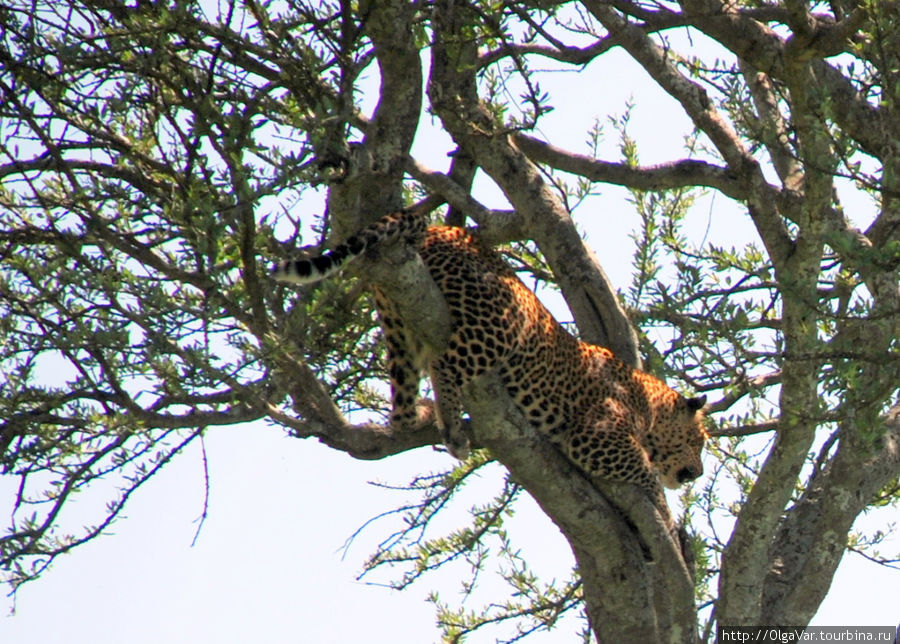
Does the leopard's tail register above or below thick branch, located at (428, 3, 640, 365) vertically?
below

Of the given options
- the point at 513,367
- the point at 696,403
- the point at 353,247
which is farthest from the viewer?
the point at 696,403

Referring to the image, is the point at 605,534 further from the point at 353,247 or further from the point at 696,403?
the point at 696,403

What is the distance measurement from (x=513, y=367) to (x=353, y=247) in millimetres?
2124

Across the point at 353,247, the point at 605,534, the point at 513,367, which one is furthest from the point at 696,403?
the point at 353,247

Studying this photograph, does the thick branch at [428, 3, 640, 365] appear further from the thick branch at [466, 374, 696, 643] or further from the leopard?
the thick branch at [466, 374, 696, 643]

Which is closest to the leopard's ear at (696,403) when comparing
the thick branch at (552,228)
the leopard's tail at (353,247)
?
the thick branch at (552,228)

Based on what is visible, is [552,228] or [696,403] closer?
[552,228]

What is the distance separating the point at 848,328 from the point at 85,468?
340cm

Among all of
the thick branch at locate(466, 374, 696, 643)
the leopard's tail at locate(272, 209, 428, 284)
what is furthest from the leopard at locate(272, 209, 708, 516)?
the thick branch at locate(466, 374, 696, 643)

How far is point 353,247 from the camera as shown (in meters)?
5.14

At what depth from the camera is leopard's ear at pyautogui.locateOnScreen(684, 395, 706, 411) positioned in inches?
348

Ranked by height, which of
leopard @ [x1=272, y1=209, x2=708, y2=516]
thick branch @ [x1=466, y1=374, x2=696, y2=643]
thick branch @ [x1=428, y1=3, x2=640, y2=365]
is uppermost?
thick branch @ [x1=428, y1=3, x2=640, y2=365]

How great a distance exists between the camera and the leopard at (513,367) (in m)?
6.48

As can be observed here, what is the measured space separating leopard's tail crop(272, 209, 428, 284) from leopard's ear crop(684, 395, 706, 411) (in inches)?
140
